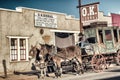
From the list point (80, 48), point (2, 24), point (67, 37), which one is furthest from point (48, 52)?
point (67, 37)

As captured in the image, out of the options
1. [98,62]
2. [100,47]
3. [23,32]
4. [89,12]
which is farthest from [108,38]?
[23,32]

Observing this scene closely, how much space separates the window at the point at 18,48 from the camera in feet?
78.7

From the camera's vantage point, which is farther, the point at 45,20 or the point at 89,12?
the point at 45,20

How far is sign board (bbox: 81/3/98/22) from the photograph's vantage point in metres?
25.4

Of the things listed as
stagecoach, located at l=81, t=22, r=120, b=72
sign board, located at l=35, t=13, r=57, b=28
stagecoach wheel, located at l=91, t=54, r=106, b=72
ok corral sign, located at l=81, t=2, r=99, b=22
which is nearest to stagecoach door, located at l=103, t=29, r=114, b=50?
stagecoach, located at l=81, t=22, r=120, b=72

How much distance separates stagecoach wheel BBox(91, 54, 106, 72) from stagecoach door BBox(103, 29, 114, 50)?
955 mm

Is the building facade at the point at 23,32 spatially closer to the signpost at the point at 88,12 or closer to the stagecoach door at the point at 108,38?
the signpost at the point at 88,12

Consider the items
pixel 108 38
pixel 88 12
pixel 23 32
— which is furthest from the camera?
pixel 88 12

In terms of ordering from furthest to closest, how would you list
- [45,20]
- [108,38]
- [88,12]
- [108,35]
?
[45,20], [88,12], [108,35], [108,38]

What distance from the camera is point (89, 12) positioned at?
2572cm

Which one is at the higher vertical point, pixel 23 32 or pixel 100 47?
pixel 23 32

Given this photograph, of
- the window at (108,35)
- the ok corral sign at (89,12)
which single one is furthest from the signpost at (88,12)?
the window at (108,35)

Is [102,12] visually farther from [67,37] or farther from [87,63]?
[87,63]

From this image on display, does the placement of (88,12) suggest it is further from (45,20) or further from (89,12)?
(45,20)
